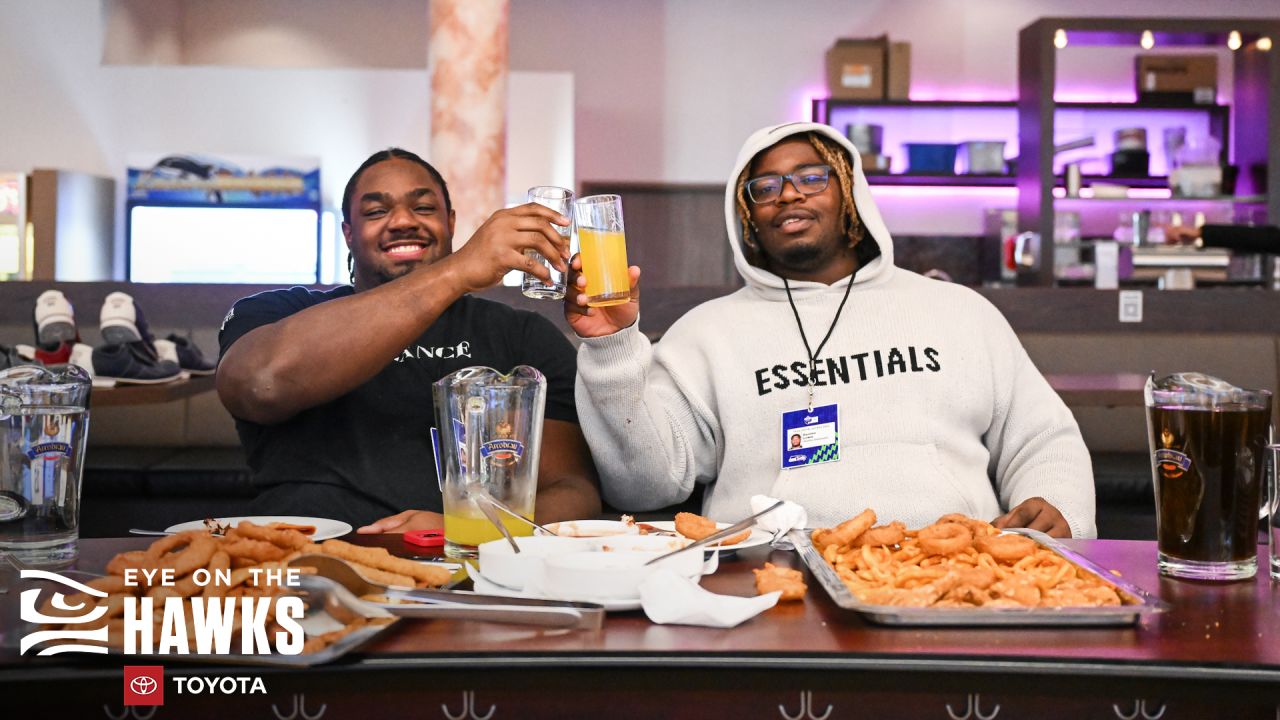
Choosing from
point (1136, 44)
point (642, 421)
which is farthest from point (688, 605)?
point (1136, 44)

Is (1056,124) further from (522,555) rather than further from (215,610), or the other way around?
(215,610)

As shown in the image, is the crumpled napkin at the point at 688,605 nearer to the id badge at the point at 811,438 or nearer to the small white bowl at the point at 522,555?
the small white bowl at the point at 522,555

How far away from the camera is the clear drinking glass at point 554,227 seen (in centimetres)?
132

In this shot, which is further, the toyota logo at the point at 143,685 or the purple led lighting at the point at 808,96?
the purple led lighting at the point at 808,96

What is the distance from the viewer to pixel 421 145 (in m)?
6.70

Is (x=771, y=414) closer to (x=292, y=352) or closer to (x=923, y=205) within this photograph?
(x=292, y=352)

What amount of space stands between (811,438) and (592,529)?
68 centimetres

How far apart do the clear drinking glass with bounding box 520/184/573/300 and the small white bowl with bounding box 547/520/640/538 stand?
292 millimetres

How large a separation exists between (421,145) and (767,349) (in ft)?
17.1

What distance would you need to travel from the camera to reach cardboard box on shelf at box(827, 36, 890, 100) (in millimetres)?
7094

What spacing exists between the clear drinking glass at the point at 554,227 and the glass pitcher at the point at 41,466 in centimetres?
48

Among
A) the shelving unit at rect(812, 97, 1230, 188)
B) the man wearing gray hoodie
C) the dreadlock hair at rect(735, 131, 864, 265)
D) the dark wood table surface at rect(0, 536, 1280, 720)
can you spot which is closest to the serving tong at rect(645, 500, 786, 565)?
the dark wood table surface at rect(0, 536, 1280, 720)

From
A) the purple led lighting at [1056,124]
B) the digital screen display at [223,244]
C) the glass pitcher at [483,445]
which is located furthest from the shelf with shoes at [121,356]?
the purple led lighting at [1056,124]

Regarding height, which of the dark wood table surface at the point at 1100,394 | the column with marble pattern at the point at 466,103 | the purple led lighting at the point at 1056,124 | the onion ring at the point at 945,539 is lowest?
the onion ring at the point at 945,539
